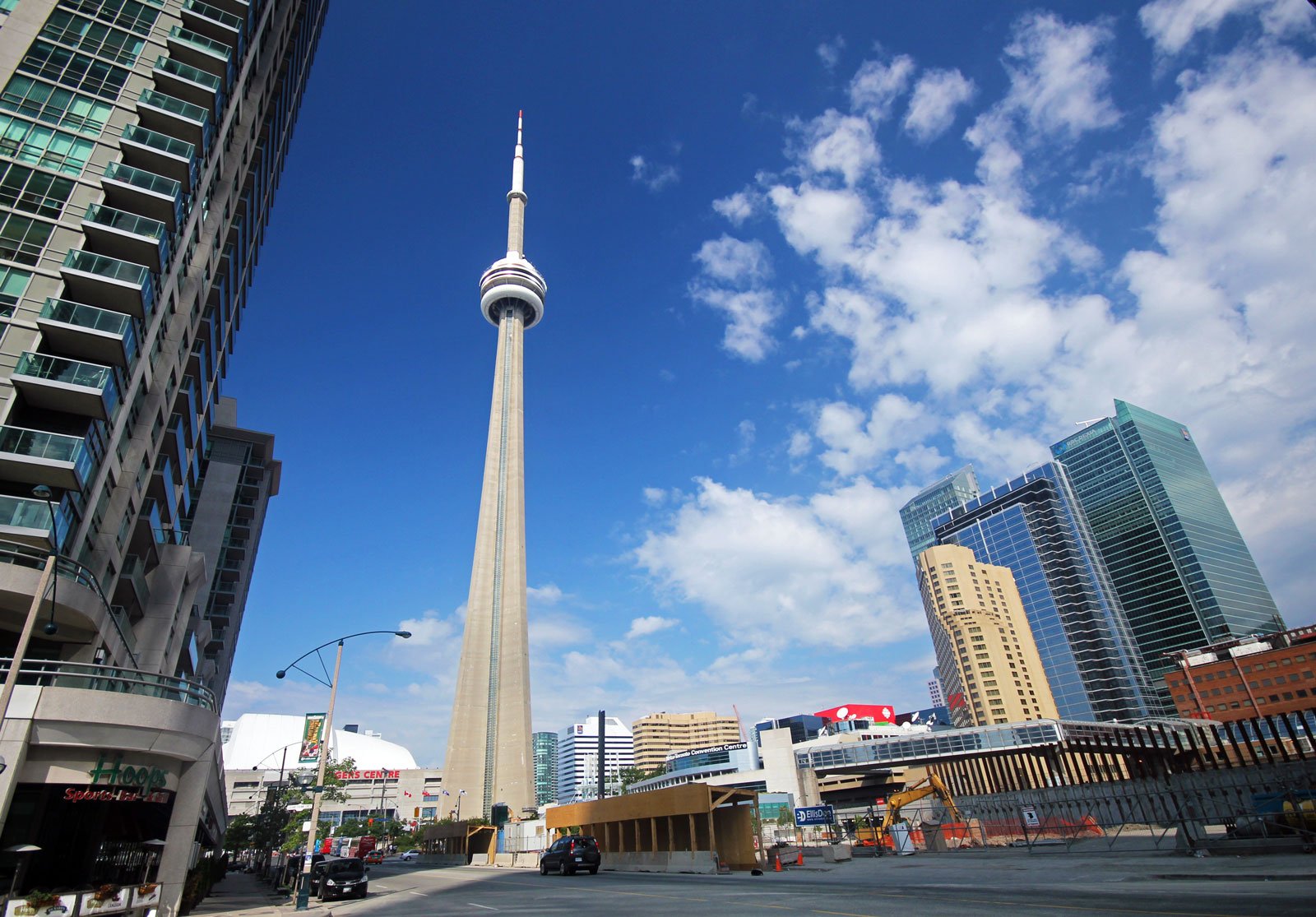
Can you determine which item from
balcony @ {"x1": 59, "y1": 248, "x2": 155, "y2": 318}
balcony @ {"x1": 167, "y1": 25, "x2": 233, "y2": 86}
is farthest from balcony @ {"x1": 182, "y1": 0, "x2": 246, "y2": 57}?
balcony @ {"x1": 59, "y1": 248, "x2": 155, "y2": 318}

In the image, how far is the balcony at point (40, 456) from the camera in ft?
86.6

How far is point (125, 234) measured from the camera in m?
32.4

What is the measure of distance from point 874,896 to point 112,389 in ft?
114

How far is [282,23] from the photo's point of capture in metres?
54.9

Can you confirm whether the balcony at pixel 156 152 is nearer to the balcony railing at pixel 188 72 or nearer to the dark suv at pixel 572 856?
the balcony railing at pixel 188 72

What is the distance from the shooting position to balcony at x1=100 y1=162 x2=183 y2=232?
3394 centimetres

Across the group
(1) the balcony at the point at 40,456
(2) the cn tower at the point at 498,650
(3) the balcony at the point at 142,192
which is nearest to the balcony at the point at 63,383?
(1) the balcony at the point at 40,456

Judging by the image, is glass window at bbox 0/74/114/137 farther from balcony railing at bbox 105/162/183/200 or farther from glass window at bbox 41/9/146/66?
glass window at bbox 41/9/146/66

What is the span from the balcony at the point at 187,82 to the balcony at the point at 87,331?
16.3 m

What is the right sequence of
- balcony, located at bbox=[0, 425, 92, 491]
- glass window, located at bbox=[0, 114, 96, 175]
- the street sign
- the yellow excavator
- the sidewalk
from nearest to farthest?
the sidewalk
balcony, located at bbox=[0, 425, 92, 491]
glass window, located at bbox=[0, 114, 96, 175]
the street sign
the yellow excavator

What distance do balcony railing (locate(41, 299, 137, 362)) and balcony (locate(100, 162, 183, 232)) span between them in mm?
6762

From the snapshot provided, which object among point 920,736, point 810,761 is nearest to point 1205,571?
point 920,736

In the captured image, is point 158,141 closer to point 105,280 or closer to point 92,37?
point 92,37

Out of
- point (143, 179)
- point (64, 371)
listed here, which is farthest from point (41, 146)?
point (64, 371)
